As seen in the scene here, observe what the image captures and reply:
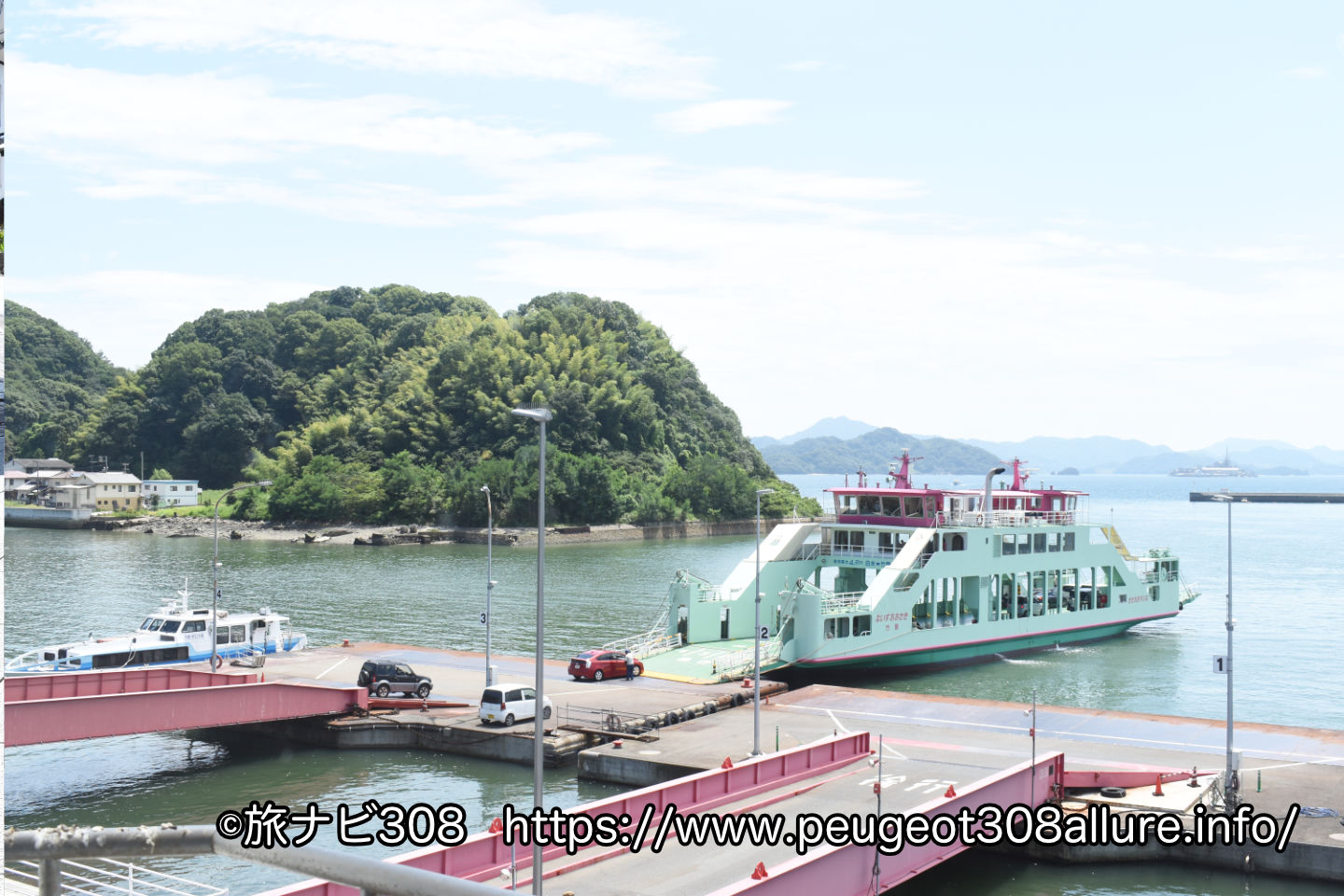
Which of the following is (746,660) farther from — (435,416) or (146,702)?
(435,416)

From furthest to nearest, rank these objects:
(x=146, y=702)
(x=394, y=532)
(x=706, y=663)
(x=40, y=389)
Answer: (x=40, y=389) < (x=394, y=532) < (x=706, y=663) < (x=146, y=702)

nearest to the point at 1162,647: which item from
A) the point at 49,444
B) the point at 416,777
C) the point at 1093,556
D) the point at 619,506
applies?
the point at 1093,556

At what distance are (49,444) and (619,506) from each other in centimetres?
9980

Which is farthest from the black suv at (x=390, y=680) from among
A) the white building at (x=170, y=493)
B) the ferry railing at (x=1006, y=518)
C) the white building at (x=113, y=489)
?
the white building at (x=170, y=493)

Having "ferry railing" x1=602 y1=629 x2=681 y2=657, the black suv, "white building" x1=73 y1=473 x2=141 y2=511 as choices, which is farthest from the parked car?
"white building" x1=73 y1=473 x2=141 y2=511

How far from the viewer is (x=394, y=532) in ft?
395

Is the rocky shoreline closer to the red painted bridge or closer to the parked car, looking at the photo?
the red painted bridge

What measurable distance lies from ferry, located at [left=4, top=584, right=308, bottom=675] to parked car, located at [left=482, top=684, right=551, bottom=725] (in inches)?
463

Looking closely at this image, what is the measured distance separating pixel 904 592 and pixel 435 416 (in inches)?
4106

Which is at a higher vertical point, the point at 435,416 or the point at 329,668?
the point at 435,416

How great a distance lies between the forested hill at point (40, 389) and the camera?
17538 cm

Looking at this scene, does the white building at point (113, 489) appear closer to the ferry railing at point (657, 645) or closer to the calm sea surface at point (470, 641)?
the calm sea surface at point (470, 641)

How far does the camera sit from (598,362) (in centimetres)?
14875

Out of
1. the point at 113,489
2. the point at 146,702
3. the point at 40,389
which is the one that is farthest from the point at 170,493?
the point at 146,702
